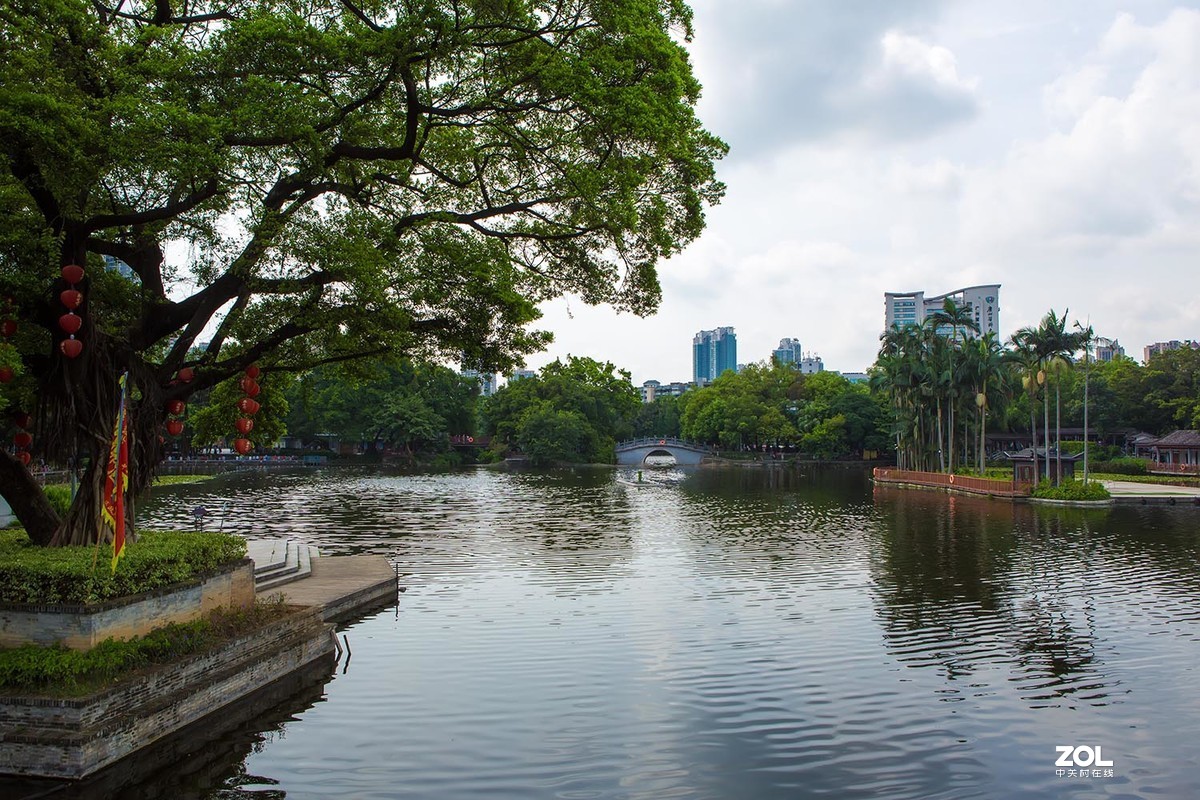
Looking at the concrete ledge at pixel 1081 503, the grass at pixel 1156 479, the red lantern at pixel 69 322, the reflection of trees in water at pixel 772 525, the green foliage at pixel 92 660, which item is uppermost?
Answer: the red lantern at pixel 69 322

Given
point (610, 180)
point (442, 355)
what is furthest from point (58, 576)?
point (610, 180)

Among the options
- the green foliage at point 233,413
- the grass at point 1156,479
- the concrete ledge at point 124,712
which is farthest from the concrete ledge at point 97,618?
the grass at point 1156,479

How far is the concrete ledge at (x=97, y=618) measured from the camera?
31.6ft

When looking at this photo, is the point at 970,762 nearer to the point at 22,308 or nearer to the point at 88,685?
the point at 88,685

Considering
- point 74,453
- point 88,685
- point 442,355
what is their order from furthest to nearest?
point 442,355 → point 74,453 → point 88,685

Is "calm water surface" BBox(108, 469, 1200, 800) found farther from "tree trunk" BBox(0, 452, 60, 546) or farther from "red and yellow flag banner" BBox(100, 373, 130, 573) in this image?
"tree trunk" BBox(0, 452, 60, 546)

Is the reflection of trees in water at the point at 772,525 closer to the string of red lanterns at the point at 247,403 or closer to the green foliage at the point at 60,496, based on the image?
the string of red lanterns at the point at 247,403

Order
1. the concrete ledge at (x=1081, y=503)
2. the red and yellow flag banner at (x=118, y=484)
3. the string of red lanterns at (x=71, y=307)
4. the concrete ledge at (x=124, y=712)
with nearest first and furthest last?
the concrete ledge at (x=124, y=712) < the red and yellow flag banner at (x=118, y=484) < the string of red lanterns at (x=71, y=307) < the concrete ledge at (x=1081, y=503)

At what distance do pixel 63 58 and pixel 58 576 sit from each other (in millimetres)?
6403

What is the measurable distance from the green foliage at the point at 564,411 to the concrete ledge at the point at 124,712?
243 ft

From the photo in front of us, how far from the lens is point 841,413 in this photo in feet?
300

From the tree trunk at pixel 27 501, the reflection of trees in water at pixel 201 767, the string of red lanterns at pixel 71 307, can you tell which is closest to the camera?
the reflection of trees in water at pixel 201 767

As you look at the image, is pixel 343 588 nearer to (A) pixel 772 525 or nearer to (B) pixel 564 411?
(A) pixel 772 525

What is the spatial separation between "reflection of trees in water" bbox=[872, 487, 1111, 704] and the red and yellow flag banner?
11396 millimetres
